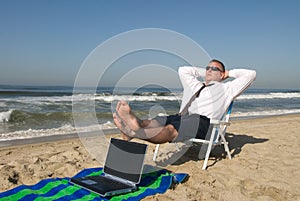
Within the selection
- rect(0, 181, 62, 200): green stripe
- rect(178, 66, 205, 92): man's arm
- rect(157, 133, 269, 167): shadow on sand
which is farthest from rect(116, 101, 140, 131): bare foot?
rect(178, 66, 205, 92): man's arm

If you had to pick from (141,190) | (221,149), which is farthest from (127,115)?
(221,149)

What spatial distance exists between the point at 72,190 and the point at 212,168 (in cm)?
191

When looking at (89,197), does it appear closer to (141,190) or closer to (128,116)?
(141,190)

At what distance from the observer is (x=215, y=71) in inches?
165

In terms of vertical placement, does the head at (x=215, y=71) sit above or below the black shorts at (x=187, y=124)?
above

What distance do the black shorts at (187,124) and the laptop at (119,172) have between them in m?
0.55

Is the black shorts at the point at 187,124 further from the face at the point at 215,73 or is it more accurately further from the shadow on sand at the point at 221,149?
the face at the point at 215,73

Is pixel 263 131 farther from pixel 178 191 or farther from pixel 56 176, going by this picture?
pixel 56 176

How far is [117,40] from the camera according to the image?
4.03 metres

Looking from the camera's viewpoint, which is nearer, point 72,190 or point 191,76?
point 72,190

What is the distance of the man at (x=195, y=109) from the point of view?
128 inches

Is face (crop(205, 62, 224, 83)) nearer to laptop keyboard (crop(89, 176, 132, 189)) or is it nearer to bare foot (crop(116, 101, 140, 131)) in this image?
bare foot (crop(116, 101, 140, 131))

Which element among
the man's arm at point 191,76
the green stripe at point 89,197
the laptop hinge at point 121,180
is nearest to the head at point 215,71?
the man's arm at point 191,76

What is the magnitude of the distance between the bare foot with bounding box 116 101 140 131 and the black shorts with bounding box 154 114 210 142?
51 centimetres
